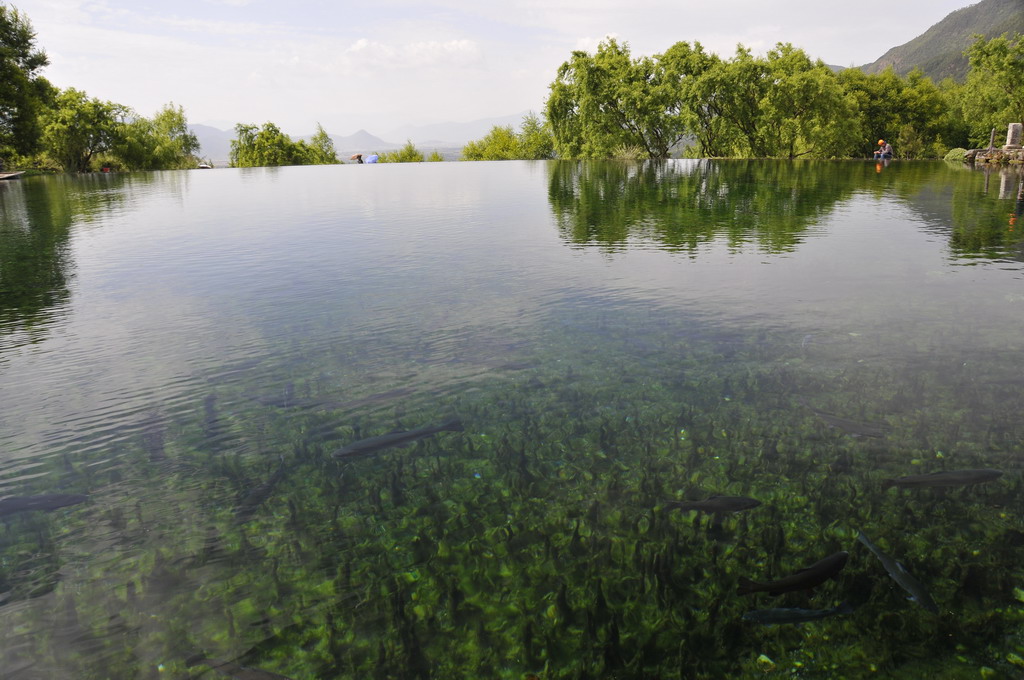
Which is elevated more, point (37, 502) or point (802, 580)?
point (37, 502)

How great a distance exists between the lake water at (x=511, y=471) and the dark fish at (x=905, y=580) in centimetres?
5

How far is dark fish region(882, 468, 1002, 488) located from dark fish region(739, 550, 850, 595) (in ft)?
4.69

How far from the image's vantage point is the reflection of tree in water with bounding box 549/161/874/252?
698 inches

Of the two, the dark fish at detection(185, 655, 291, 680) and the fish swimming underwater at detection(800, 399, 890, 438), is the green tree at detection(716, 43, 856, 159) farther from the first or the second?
the dark fish at detection(185, 655, 291, 680)

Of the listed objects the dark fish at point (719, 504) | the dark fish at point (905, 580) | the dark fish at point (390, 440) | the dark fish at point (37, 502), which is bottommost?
the dark fish at point (905, 580)

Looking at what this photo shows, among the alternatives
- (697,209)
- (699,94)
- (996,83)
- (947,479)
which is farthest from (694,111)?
(947,479)

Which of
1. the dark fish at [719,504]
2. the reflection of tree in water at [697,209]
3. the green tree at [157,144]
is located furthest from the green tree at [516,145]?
the dark fish at [719,504]

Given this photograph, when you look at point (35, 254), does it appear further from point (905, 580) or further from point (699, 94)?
point (699, 94)

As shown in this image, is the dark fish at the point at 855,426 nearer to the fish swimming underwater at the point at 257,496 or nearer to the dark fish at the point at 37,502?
the fish swimming underwater at the point at 257,496

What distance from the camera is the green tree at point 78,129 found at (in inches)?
2575

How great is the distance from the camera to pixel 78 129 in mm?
67062

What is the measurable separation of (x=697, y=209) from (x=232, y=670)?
77.6 feet

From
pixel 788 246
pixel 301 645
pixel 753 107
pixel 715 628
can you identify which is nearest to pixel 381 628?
pixel 301 645

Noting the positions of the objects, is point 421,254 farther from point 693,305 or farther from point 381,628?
point 381,628
